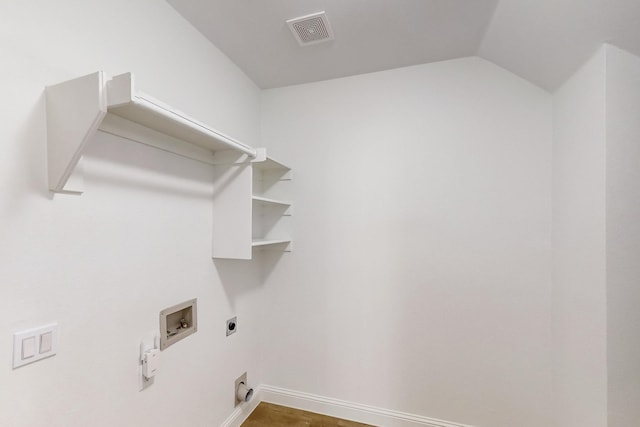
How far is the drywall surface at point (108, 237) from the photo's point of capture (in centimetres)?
90

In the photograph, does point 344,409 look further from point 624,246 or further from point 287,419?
point 624,246

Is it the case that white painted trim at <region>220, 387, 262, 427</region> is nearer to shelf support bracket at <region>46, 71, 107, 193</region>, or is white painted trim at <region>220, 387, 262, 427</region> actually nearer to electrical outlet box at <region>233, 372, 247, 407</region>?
electrical outlet box at <region>233, 372, 247, 407</region>

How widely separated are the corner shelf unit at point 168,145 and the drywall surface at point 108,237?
5cm

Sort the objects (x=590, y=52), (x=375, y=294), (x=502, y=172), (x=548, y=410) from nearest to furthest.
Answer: (x=590, y=52) → (x=548, y=410) → (x=502, y=172) → (x=375, y=294)

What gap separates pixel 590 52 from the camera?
1373 mm

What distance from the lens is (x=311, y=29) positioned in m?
1.66

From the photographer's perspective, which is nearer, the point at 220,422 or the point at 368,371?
the point at 220,422

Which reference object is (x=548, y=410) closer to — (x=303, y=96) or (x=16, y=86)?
(x=303, y=96)

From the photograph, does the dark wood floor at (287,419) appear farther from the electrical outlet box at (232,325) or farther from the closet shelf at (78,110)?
the closet shelf at (78,110)

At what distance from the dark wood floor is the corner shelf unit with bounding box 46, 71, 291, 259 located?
121 cm

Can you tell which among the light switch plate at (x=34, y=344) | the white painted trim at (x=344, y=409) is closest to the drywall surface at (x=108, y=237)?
the light switch plate at (x=34, y=344)

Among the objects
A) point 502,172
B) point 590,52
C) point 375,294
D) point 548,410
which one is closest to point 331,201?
point 375,294

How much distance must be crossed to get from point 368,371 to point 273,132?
1940 mm

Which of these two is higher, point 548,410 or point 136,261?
point 136,261
